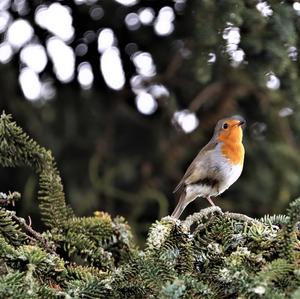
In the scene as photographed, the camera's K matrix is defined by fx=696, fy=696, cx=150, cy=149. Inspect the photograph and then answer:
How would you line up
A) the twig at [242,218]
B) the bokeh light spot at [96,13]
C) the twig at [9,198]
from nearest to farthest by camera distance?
the twig at [9,198] < the twig at [242,218] < the bokeh light spot at [96,13]

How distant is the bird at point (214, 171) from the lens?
404 cm

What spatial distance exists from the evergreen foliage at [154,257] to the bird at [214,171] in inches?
74.8

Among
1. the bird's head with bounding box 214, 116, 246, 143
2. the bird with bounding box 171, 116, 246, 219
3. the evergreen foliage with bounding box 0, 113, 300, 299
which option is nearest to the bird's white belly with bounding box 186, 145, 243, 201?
the bird with bounding box 171, 116, 246, 219

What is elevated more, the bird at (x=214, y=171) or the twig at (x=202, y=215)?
the twig at (x=202, y=215)

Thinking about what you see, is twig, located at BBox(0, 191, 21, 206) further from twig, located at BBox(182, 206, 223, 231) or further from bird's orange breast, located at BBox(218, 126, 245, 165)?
bird's orange breast, located at BBox(218, 126, 245, 165)

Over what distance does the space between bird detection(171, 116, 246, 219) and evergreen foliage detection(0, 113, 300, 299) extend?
6.24ft

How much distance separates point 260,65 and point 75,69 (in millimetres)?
1595

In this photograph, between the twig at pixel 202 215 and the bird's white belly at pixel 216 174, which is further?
the bird's white belly at pixel 216 174

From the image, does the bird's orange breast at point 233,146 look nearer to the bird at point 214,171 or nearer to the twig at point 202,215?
the bird at point 214,171

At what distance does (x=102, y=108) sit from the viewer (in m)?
4.90

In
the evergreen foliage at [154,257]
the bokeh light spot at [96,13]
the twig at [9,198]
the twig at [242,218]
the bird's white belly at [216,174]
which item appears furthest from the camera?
the bokeh light spot at [96,13]

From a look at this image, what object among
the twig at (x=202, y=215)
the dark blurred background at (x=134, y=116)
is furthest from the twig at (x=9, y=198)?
the dark blurred background at (x=134, y=116)

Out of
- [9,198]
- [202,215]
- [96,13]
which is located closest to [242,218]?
[202,215]

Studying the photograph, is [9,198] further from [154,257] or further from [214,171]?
[214,171]
